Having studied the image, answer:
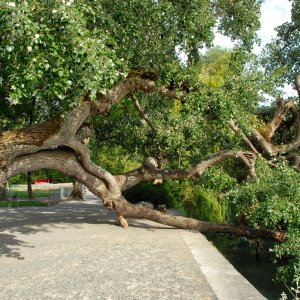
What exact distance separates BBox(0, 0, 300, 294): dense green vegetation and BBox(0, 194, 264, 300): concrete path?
1689 mm

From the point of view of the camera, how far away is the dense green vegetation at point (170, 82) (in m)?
6.67

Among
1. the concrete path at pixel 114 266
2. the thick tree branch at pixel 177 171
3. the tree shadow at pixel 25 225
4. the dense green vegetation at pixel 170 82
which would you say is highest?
the dense green vegetation at pixel 170 82

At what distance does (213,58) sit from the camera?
103 feet

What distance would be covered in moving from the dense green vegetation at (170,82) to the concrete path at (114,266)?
169 cm

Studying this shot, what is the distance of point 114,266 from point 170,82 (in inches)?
232

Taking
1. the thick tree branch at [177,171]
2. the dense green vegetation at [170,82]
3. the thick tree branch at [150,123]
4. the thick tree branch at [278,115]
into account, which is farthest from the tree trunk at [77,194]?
the thick tree branch at [278,115]

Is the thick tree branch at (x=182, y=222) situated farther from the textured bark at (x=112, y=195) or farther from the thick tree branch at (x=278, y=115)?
the thick tree branch at (x=278, y=115)

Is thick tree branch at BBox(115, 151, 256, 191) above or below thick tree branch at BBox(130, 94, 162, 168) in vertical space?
below

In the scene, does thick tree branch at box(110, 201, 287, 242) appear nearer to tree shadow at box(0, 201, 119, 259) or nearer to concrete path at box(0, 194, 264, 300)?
concrete path at box(0, 194, 264, 300)

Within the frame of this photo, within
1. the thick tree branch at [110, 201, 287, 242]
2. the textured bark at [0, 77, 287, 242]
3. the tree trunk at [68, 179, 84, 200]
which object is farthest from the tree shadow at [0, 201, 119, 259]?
the tree trunk at [68, 179, 84, 200]

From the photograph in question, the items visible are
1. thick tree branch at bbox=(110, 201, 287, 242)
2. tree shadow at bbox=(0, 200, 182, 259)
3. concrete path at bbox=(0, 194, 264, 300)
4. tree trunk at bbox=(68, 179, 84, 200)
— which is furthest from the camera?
tree trunk at bbox=(68, 179, 84, 200)

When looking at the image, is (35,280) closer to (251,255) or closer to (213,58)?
(251,255)

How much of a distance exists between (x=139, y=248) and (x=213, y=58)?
2321cm

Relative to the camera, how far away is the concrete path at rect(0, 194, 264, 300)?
7004 millimetres
